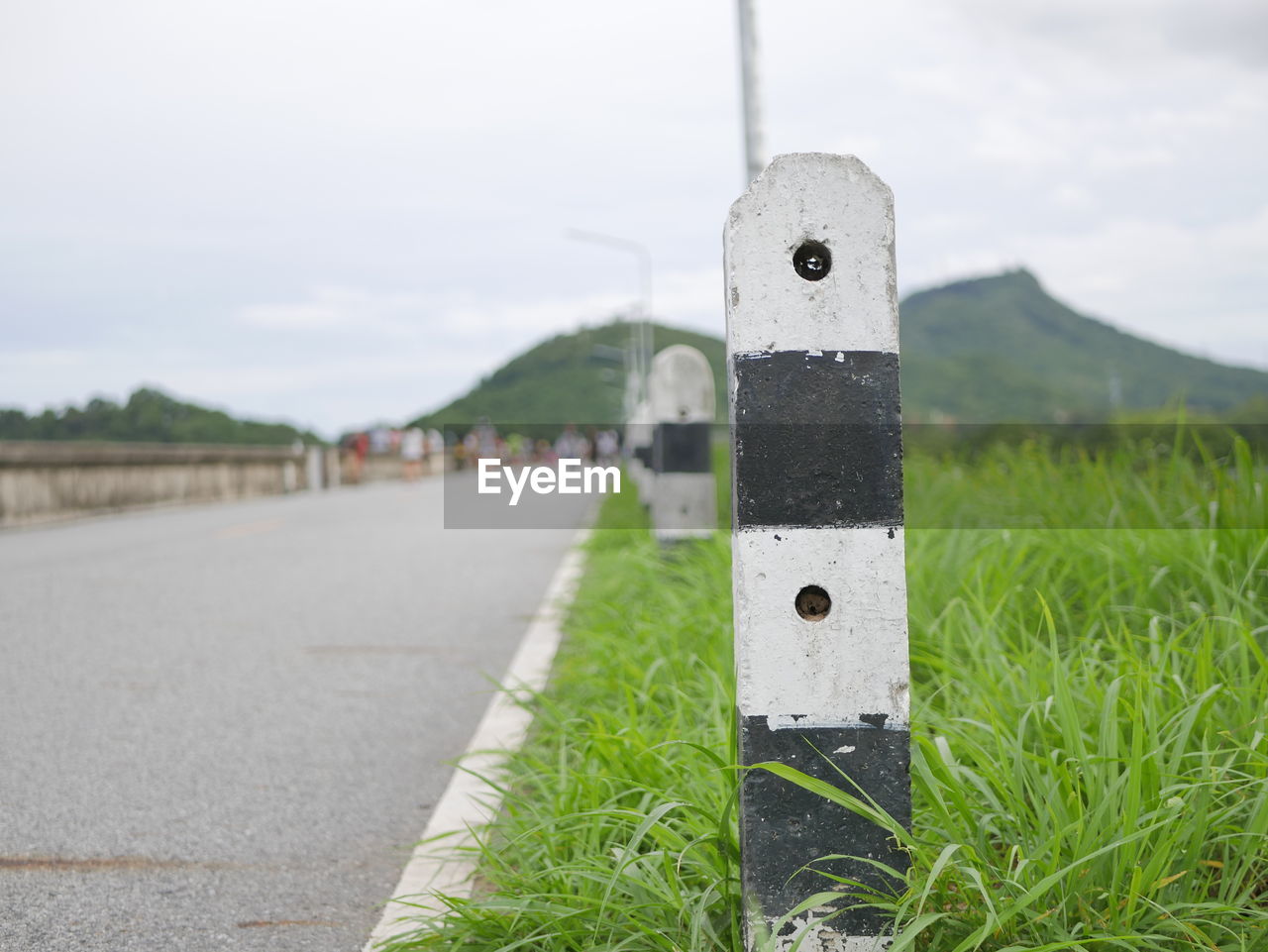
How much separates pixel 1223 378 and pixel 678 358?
151863 millimetres

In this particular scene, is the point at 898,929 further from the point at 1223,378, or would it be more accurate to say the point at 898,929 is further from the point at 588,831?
the point at 1223,378

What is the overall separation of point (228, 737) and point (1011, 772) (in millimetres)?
2641

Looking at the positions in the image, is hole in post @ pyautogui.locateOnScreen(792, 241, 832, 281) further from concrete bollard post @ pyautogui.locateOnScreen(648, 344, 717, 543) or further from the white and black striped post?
concrete bollard post @ pyautogui.locateOnScreen(648, 344, 717, 543)

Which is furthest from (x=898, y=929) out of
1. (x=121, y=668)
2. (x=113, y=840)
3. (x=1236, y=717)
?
(x=121, y=668)

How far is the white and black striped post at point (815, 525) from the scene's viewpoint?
5.45 ft

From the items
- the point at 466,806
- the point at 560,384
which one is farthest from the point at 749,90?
the point at 560,384

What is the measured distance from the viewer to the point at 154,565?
866cm

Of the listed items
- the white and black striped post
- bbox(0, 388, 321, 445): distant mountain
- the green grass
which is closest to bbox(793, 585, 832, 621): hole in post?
the white and black striped post

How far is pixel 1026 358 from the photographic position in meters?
159

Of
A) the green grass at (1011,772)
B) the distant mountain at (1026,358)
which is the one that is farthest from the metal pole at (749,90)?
the distant mountain at (1026,358)

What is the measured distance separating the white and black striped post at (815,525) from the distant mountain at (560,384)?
70.7 metres

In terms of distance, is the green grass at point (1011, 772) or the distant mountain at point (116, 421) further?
the distant mountain at point (116, 421)

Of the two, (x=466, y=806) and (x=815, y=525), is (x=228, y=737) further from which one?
(x=815, y=525)

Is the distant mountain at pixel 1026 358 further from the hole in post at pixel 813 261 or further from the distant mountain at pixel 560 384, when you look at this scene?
the hole in post at pixel 813 261
